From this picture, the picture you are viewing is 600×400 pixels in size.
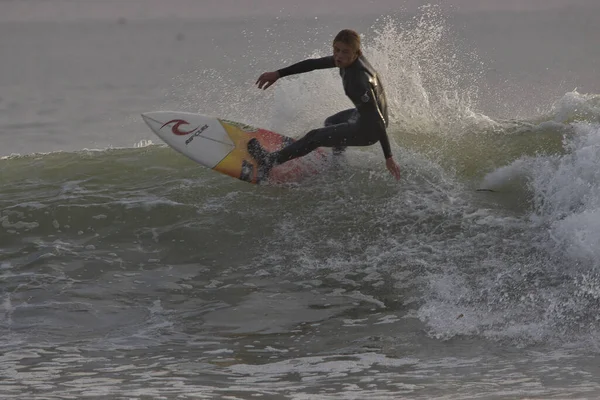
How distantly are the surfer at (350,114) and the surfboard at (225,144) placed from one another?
136mm

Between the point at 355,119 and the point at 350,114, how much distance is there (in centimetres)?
30

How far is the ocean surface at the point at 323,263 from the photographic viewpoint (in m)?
5.67

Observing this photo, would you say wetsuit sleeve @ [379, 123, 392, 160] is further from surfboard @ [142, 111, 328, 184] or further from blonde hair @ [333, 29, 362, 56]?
surfboard @ [142, 111, 328, 184]

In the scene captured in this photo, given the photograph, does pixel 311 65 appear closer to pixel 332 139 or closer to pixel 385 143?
pixel 332 139

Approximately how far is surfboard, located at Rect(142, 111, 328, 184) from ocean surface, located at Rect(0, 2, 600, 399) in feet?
0.58

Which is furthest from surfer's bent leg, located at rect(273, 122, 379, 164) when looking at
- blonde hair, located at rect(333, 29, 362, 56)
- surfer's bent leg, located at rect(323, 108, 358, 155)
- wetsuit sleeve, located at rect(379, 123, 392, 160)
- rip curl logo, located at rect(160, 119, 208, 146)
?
rip curl logo, located at rect(160, 119, 208, 146)

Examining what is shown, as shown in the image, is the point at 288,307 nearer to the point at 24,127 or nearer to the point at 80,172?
the point at 80,172

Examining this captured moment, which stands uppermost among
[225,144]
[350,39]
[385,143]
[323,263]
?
[350,39]

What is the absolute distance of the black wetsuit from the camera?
311 inches

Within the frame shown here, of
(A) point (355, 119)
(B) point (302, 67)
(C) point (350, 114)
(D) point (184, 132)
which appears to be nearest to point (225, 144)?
(D) point (184, 132)

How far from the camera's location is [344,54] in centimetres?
784

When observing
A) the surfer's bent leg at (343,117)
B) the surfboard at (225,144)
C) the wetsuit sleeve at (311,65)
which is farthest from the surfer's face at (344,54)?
the surfboard at (225,144)

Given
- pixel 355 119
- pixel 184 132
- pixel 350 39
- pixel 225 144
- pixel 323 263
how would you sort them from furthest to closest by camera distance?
pixel 184 132 → pixel 225 144 → pixel 355 119 → pixel 350 39 → pixel 323 263

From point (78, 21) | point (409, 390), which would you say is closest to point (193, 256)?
point (409, 390)
